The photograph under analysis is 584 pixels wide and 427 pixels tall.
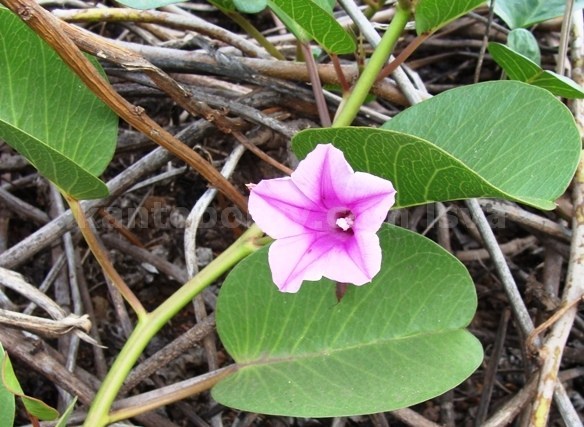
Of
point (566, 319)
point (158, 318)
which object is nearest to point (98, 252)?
point (158, 318)

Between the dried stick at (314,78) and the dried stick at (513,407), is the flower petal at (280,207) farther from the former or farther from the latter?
the dried stick at (513,407)

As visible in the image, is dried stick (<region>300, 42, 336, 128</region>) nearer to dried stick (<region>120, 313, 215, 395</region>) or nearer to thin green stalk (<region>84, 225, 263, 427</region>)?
thin green stalk (<region>84, 225, 263, 427</region>)

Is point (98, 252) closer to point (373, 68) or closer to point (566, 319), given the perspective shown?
point (373, 68)

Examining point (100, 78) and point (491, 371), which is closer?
point (100, 78)

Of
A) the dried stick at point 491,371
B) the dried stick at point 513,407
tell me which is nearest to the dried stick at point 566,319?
the dried stick at point 513,407

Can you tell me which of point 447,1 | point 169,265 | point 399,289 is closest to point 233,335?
point 399,289
